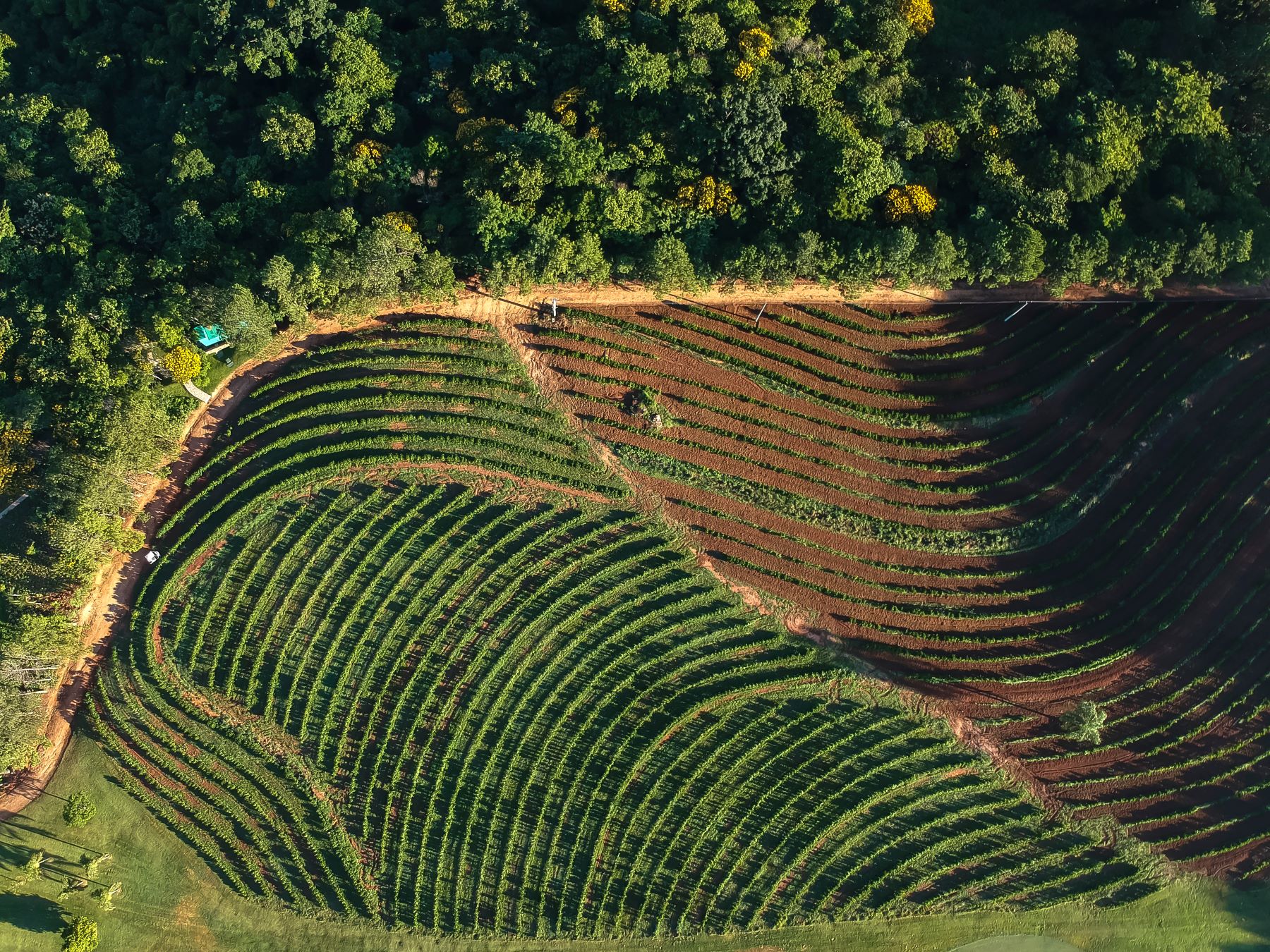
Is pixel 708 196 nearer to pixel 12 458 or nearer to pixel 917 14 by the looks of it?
pixel 917 14

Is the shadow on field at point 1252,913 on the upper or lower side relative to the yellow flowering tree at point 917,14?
lower

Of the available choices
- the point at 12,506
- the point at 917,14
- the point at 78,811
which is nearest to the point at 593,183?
the point at 917,14

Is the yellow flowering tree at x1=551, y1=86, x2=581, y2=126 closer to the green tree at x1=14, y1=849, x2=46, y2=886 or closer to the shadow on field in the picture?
the green tree at x1=14, y1=849, x2=46, y2=886

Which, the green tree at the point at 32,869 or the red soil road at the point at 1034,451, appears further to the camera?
the red soil road at the point at 1034,451

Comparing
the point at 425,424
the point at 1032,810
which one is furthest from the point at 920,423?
the point at 425,424

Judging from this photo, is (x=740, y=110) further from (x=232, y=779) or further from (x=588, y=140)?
(x=232, y=779)

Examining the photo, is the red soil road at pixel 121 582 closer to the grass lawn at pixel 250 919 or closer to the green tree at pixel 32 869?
the grass lawn at pixel 250 919

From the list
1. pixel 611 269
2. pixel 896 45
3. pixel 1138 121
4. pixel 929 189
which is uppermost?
pixel 896 45

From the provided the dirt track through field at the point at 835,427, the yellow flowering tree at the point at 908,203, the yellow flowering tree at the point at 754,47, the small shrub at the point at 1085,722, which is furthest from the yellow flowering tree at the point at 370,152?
the small shrub at the point at 1085,722
